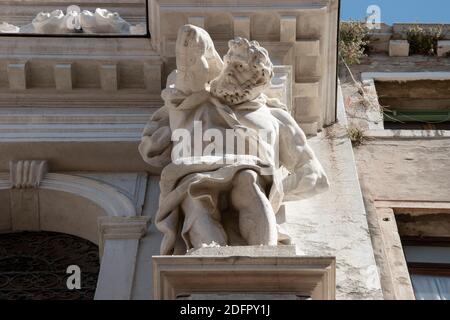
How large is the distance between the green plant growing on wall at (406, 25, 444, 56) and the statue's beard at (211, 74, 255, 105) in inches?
315

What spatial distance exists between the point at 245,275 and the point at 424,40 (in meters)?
10.4

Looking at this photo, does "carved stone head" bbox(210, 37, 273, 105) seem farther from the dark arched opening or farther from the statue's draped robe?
the dark arched opening

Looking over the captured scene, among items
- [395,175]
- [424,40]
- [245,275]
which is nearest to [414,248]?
[395,175]

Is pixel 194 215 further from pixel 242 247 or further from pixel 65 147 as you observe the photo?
pixel 65 147

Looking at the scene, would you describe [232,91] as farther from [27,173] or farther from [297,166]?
[27,173]

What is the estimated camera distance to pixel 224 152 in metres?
10.3

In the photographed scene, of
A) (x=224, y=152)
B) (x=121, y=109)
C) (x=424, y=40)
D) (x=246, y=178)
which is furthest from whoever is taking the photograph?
(x=424, y=40)

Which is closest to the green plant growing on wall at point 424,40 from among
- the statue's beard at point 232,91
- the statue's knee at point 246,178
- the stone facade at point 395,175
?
the stone facade at point 395,175

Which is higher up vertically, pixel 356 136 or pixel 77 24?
pixel 77 24

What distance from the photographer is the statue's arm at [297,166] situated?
1062 cm

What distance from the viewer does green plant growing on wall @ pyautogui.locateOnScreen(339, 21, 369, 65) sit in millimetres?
16703

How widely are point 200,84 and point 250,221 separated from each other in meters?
1.64

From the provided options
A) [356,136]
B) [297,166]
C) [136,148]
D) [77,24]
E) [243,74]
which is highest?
[243,74]

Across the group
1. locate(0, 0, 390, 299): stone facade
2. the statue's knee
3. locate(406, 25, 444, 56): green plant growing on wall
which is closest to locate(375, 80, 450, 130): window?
locate(406, 25, 444, 56): green plant growing on wall
